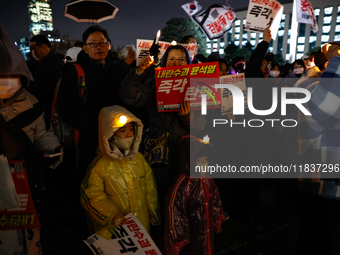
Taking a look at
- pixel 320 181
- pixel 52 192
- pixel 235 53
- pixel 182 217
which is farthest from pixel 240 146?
pixel 235 53

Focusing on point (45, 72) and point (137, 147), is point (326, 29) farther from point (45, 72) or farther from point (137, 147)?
point (137, 147)

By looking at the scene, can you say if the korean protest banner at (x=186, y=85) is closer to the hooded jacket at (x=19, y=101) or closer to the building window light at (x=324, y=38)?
the hooded jacket at (x=19, y=101)

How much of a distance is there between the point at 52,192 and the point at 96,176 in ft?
8.37

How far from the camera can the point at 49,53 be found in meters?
3.89

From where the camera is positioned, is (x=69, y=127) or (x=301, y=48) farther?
(x=301, y=48)

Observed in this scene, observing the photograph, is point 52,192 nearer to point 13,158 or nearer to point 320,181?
point 13,158

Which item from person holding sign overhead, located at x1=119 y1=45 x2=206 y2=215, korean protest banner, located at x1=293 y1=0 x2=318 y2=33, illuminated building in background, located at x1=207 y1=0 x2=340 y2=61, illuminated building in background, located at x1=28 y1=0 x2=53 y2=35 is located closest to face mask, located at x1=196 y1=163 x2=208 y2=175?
person holding sign overhead, located at x1=119 y1=45 x2=206 y2=215

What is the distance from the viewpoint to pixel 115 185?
2.19m

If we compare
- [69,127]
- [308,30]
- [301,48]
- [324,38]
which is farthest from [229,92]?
[308,30]

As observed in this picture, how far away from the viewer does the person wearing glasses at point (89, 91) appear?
254 centimetres

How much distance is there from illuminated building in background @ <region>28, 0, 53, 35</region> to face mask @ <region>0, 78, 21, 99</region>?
441 feet

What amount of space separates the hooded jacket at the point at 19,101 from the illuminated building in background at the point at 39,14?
441 ft

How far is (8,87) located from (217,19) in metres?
6.11

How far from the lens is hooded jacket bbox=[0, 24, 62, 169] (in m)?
1.71
